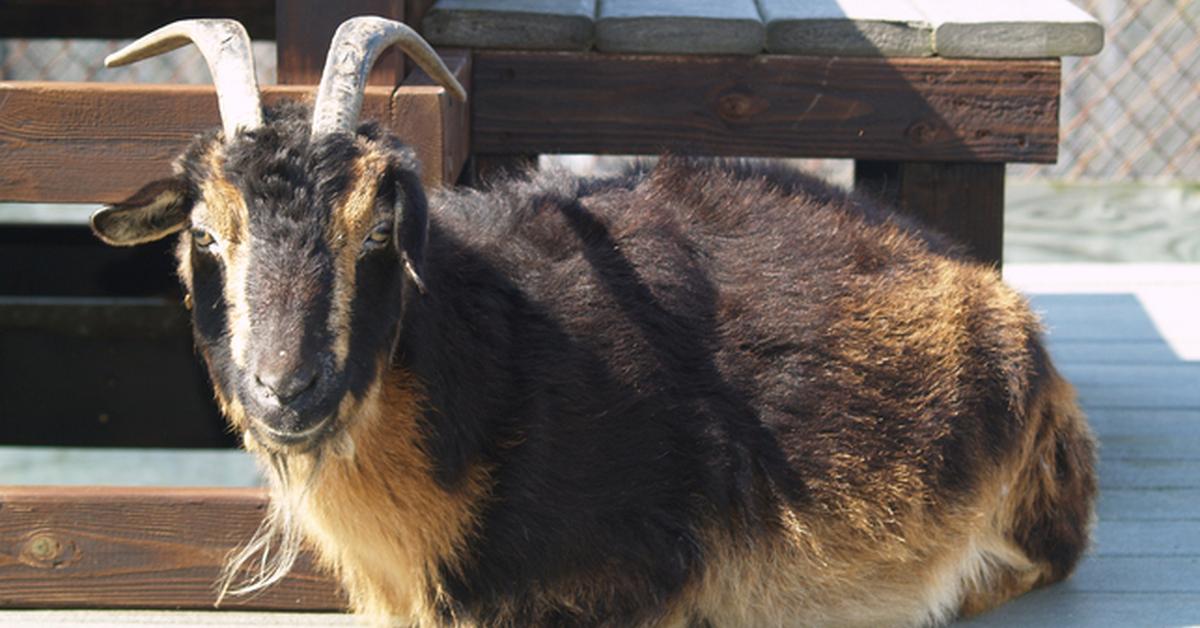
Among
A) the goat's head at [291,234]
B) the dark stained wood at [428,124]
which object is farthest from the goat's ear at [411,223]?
the dark stained wood at [428,124]

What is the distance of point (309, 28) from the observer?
4.34 metres

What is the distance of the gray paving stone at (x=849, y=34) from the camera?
5293 millimetres

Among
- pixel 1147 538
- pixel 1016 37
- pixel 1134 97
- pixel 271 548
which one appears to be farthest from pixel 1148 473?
pixel 1134 97

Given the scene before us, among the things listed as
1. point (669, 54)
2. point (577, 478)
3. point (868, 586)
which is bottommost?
point (868, 586)

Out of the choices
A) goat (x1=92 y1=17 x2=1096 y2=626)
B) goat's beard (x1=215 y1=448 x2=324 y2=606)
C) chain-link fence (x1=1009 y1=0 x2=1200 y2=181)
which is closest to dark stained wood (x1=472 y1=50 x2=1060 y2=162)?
goat (x1=92 y1=17 x2=1096 y2=626)

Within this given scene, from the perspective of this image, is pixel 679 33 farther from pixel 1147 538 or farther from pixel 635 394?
pixel 1147 538

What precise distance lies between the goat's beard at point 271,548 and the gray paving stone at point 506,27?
5.76ft

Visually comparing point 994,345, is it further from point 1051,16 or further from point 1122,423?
point 1122,423

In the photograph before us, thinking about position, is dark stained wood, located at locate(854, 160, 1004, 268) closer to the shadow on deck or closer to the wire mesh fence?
the shadow on deck

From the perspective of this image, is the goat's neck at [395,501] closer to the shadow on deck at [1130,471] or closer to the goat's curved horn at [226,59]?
the goat's curved horn at [226,59]

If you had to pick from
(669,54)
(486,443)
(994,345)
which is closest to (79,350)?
(669,54)

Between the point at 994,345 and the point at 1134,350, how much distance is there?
2.79 m

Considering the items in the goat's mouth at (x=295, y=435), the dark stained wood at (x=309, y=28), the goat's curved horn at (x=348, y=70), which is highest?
the goat's curved horn at (x=348, y=70)

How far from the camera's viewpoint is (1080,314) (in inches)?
297
